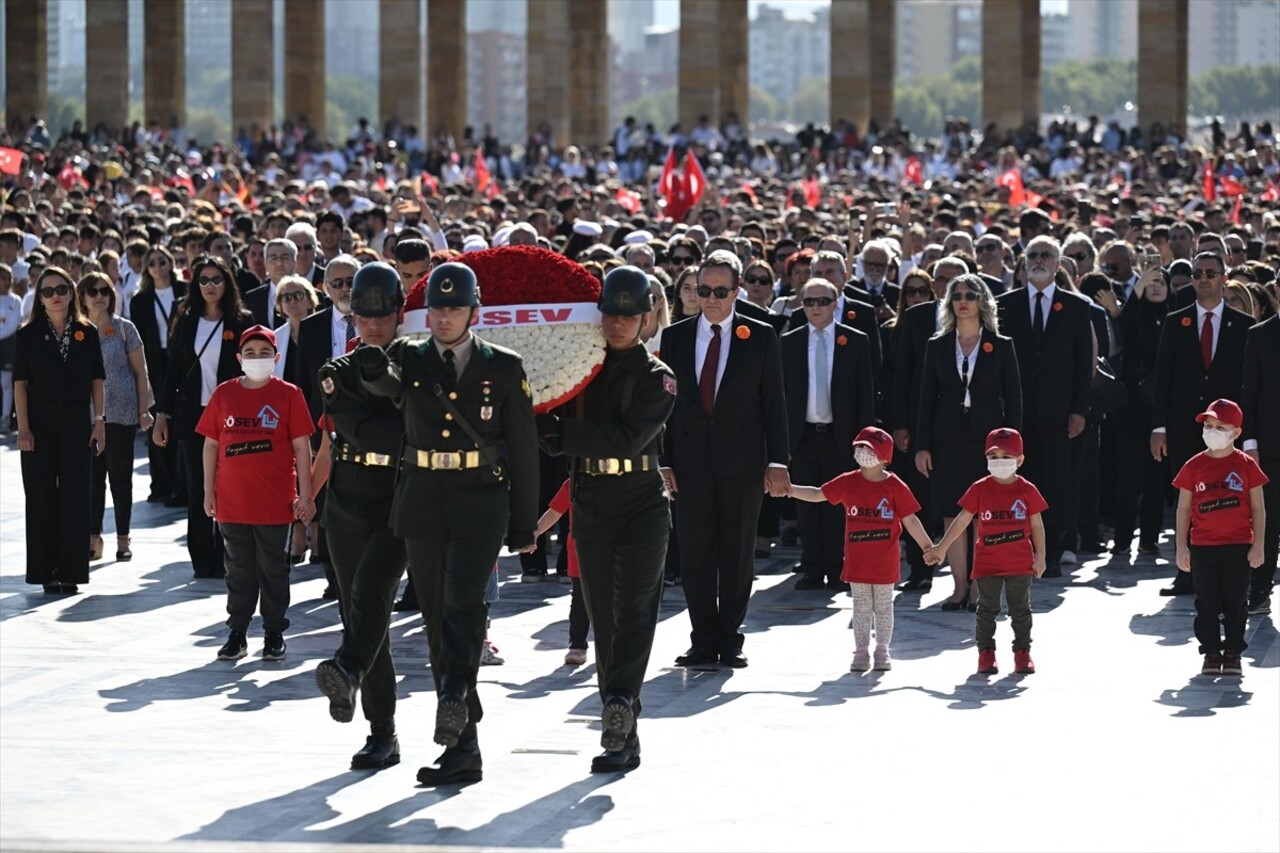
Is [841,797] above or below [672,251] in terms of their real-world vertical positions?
below

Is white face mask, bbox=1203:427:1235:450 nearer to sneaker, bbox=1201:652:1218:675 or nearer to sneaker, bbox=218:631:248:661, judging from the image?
sneaker, bbox=1201:652:1218:675

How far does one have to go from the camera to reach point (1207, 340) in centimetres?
1557

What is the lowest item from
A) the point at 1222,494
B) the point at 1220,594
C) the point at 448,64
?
the point at 1220,594

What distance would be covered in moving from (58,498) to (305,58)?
45.5m

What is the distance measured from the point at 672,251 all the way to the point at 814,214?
7.90 meters

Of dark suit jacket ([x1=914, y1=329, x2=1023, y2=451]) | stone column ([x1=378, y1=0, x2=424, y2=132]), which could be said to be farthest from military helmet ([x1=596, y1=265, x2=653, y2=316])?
stone column ([x1=378, y1=0, x2=424, y2=132])

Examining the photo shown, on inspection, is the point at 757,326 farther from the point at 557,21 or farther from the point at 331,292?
the point at 557,21

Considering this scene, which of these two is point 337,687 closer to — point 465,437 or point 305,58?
point 465,437

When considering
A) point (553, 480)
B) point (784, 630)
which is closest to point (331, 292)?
point (553, 480)

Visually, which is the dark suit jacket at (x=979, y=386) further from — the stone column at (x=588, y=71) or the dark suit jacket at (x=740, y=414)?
the stone column at (x=588, y=71)

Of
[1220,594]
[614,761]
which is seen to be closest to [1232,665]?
[1220,594]

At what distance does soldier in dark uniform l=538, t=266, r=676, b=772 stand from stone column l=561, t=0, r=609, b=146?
5258cm

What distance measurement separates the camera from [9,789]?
32.9ft

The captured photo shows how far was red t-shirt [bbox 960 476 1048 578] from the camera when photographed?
41.8 feet
